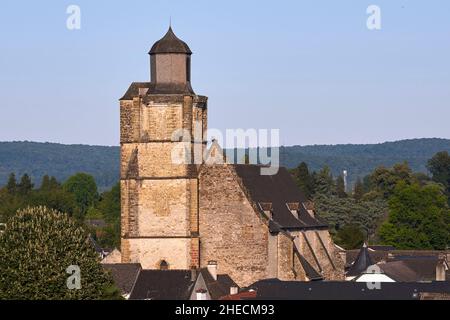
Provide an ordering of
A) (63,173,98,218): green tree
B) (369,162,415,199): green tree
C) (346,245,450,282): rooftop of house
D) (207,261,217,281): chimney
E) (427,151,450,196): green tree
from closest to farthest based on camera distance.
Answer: (207,261,217,281): chimney < (346,245,450,282): rooftop of house < (369,162,415,199): green tree < (427,151,450,196): green tree < (63,173,98,218): green tree

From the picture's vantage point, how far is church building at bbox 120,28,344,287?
5456 centimetres

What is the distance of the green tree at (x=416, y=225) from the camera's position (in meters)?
102

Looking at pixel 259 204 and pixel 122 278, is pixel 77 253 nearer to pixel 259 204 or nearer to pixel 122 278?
pixel 122 278

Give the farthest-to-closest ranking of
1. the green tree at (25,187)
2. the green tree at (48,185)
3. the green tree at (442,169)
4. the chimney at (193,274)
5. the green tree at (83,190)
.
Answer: the green tree at (83,190), the green tree at (442,169), the green tree at (25,187), the green tree at (48,185), the chimney at (193,274)

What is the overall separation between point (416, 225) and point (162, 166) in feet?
173

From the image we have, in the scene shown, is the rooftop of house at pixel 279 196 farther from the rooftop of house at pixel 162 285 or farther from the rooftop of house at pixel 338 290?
the rooftop of house at pixel 162 285

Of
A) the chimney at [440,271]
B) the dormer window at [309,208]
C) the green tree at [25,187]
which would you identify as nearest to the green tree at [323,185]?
the green tree at [25,187]

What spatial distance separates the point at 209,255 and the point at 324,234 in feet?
44.3

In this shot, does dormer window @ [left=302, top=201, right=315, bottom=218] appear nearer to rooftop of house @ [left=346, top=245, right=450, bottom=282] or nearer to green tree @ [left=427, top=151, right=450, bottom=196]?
rooftop of house @ [left=346, top=245, right=450, bottom=282]

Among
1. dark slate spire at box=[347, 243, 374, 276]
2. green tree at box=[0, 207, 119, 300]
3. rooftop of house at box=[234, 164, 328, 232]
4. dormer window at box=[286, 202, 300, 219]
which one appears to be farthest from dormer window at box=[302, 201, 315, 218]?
green tree at box=[0, 207, 119, 300]

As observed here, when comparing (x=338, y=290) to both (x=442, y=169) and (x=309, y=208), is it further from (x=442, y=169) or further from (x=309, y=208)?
(x=442, y=169)

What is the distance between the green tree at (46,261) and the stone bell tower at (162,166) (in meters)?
7.82

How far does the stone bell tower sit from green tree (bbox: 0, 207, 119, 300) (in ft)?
25.7

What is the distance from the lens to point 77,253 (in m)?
45.4
